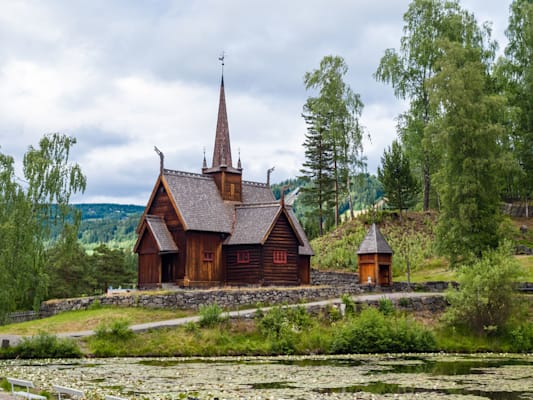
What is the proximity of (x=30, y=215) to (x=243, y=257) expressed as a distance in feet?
42.3

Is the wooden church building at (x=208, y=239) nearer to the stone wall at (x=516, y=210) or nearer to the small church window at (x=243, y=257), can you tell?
the small church window at (x=243, y=257)

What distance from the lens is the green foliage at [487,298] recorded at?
1308 inches

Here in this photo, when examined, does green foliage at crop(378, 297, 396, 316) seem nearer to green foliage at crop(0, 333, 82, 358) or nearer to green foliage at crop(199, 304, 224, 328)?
green foliage at crop(199, 304, 224, 328)

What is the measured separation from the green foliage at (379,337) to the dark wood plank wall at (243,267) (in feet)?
38.1

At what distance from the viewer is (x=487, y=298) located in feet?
110

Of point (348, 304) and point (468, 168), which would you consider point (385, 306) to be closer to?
point (348, 304)

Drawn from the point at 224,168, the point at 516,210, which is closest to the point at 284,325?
the point at 224,168

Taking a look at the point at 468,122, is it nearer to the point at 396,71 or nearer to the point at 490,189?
the point at 490,189

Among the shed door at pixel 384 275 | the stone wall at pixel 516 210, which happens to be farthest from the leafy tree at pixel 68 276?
the stone wall at pixel 516 210

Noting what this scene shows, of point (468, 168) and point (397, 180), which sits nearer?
point (468, 168)

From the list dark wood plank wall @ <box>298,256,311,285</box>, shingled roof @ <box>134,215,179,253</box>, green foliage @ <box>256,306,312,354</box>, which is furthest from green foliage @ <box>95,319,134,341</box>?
dark wood plank wall @ <box>298,256,311,285</box>

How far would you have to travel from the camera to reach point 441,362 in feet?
89.8

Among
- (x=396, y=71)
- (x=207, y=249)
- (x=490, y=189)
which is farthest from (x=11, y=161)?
(x=396, y=71)

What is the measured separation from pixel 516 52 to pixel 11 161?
4303 centimetres
